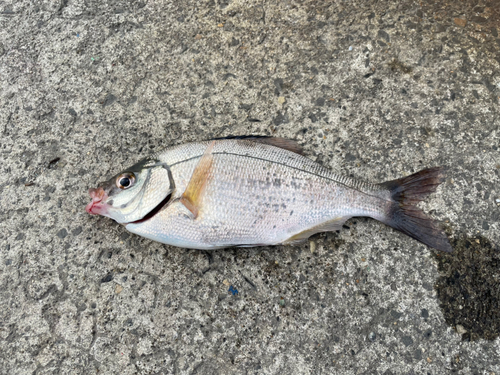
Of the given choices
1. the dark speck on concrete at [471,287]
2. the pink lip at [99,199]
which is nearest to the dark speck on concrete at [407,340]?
the dark speck on concrete at [471,287]

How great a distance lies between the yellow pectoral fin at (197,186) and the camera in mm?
2078

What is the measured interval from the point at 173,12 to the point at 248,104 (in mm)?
1098

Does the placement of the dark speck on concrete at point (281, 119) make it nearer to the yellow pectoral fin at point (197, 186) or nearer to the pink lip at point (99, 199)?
the yellow pectoral fin at point (197, 186)

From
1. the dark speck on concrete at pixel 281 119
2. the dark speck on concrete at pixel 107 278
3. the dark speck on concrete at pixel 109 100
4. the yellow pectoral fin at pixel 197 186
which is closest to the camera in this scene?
the yellow pectoral fin at pixel 197 186

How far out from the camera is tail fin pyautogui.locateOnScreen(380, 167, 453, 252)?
214 cm

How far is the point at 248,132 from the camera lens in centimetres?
259

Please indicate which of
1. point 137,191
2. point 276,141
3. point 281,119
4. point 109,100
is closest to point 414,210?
point 276,141

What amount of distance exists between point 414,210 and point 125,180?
181 cm

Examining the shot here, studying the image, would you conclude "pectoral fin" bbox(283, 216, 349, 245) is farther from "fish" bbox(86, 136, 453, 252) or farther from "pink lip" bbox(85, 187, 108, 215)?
"pink lip" bbox(85, 187, 108, 215)

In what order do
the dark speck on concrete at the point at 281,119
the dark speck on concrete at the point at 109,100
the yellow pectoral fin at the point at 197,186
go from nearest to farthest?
the yellow pectoral fin at the point at 197,186
the dark speck on concrete at the point at 281,119
the dark speck on concrete at the point at 109,100

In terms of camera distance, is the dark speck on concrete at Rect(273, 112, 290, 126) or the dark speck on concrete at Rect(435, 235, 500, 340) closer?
the dark speck on concrete at Rect(435, 235, 500, 340)

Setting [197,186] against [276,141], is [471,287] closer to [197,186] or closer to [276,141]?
[276,141]

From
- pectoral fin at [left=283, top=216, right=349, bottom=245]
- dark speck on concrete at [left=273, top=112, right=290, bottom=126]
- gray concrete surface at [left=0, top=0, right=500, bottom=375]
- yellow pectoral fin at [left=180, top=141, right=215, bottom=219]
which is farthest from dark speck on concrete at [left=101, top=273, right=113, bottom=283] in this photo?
dark speck on concrete at [left=273, top=112, right=290, bottom=126]

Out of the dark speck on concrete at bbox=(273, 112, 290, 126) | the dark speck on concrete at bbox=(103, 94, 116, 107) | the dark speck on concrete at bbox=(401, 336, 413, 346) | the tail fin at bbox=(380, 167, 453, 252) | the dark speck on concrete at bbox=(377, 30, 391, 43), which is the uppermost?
the dark speck on concrete at bbox=(103, 94, 116, 107)
